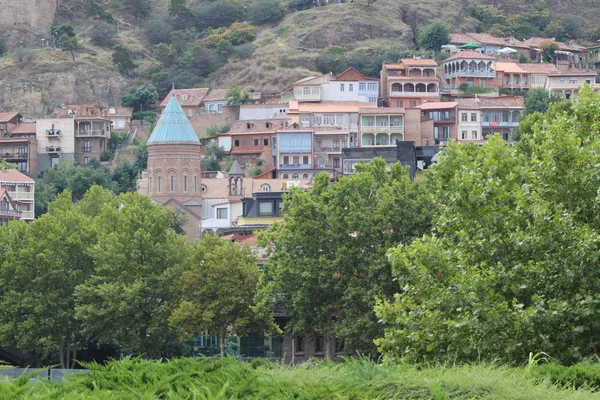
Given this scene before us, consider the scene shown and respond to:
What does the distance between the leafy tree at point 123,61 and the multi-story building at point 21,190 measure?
38414mm

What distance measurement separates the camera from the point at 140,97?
14475cm

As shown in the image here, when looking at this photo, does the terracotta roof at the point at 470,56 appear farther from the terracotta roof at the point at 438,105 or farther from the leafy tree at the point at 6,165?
the leafy tree at the point at 6,165

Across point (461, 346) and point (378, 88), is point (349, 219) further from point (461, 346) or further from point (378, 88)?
point (378, 88)

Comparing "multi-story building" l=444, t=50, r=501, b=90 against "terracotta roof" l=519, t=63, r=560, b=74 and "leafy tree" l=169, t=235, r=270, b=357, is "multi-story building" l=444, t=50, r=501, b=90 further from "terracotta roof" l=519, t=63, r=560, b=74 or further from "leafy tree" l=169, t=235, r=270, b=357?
"leafy tree" l=169, t=235, r=270, b=357

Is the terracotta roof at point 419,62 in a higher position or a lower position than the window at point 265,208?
higher

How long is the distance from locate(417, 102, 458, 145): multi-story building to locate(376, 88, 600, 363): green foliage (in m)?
90.4

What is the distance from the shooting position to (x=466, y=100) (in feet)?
424

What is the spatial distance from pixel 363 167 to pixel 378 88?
3094 inches

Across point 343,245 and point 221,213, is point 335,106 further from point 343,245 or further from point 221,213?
point 343,245

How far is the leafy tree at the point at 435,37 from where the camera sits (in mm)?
151750

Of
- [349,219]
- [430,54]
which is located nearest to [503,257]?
[349,219]

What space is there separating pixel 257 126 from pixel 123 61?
31.1 meters

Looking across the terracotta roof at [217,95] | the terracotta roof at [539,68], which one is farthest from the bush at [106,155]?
the terracotta roof at [539,68]

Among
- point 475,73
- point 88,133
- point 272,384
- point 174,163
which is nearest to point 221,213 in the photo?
point 174,163
